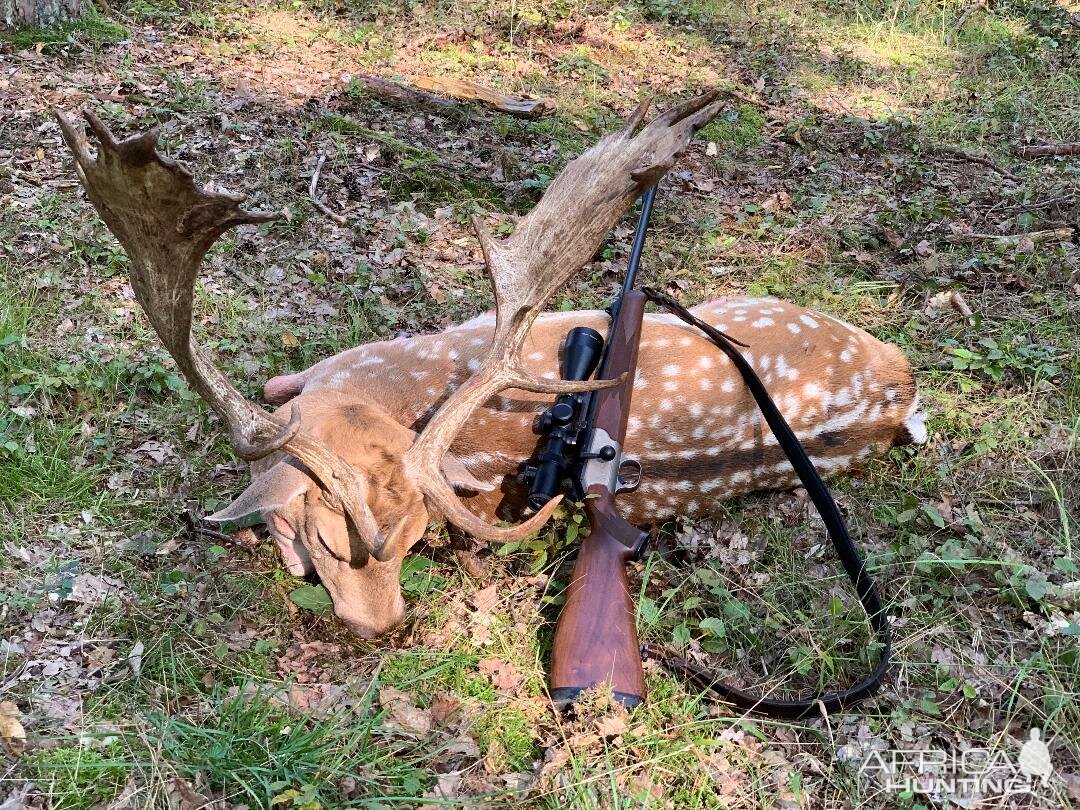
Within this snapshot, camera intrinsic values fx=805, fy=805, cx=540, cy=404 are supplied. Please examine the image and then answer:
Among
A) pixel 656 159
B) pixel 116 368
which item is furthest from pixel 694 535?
pixel 116 368

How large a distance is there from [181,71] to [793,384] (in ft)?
20.3

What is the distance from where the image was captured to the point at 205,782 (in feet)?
9.61

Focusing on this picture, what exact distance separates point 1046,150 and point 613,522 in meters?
5.79

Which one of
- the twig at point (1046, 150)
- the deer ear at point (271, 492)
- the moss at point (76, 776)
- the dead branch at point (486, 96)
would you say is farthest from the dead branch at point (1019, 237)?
the moss at point (76, 776)

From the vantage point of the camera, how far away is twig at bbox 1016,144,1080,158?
22.2 ft

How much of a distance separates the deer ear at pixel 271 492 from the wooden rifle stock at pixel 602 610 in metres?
1.25

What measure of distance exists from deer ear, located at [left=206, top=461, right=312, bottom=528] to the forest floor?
52cm

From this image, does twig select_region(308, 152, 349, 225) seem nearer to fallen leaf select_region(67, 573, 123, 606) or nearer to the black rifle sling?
the black rifle sling

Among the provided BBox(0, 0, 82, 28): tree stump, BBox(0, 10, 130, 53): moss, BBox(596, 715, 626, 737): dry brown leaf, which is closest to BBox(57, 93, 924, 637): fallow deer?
BBox(596, 715, 626, 737): dry brown leaf

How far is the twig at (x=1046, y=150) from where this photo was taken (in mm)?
6762

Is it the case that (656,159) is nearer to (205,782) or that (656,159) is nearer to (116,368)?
(205,782)

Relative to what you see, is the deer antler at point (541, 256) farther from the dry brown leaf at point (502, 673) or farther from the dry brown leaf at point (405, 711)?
the dry brown leaf at point (405, 711)

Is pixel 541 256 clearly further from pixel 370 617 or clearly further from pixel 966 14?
pixel 966 14

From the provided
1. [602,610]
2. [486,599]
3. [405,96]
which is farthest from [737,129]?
[602,610]
